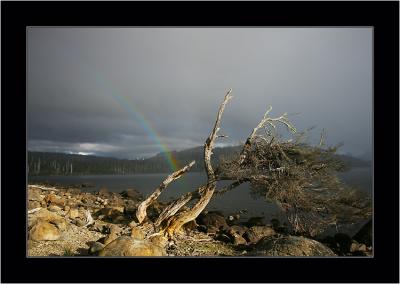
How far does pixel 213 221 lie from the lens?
28.1ft

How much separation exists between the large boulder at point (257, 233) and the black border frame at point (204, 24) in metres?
2.69

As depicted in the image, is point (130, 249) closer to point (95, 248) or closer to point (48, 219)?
point (95, 248)

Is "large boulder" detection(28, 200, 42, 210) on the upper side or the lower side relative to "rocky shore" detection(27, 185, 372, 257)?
upper

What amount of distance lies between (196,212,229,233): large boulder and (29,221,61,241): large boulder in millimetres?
3356

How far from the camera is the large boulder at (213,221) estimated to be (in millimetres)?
8281

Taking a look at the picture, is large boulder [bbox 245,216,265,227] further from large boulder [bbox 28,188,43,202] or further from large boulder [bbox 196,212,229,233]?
large boulder [bbox 28,188,43,202]

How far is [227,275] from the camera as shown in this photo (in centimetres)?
495

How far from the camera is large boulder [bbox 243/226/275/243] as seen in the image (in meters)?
7.62

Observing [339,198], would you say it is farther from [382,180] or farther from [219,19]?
[219,19]

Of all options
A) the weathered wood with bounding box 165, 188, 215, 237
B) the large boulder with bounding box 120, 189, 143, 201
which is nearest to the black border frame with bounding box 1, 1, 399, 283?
the weathered wood with bounding box 165, 188, 215, 237

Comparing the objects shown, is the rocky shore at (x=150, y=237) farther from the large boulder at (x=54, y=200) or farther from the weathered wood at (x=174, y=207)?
the weathered wood at (x=174, y=207)

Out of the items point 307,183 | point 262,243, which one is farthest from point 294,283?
Result: point 307,183

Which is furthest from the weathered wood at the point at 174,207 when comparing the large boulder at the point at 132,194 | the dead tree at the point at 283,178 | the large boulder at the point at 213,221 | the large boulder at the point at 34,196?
the large boulder at the point at 132,194

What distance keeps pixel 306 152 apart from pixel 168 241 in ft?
11.6
